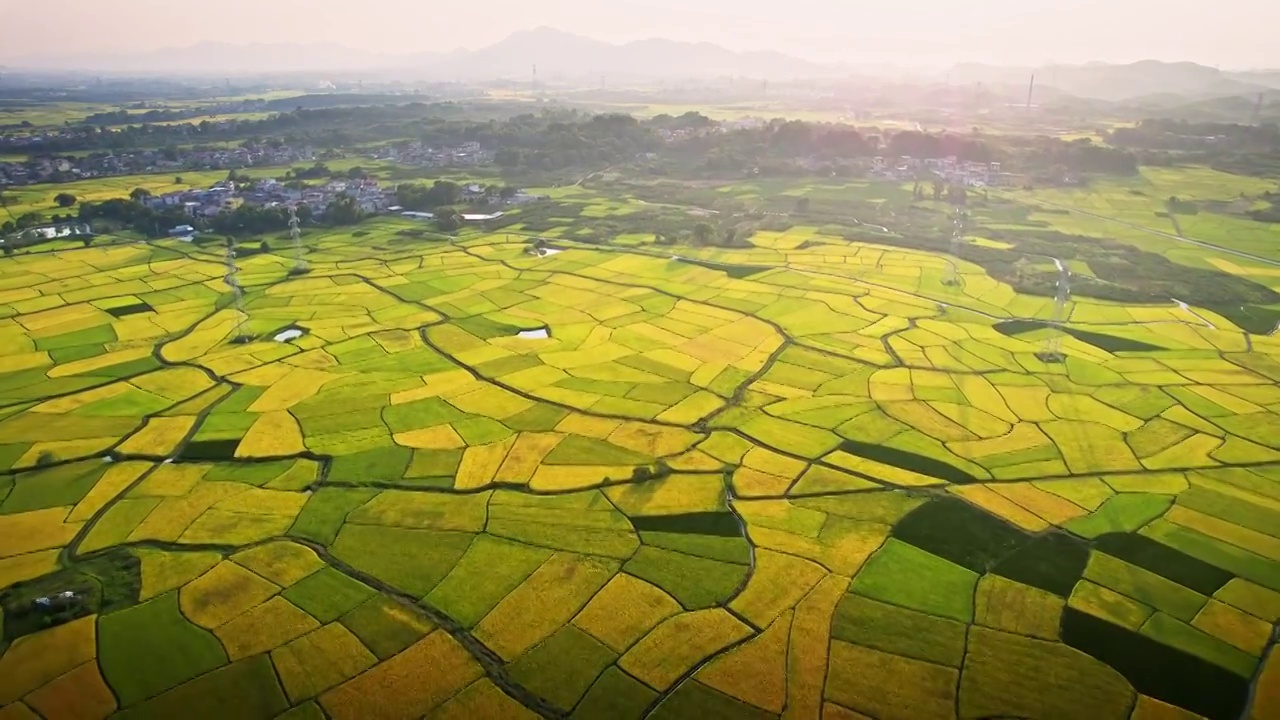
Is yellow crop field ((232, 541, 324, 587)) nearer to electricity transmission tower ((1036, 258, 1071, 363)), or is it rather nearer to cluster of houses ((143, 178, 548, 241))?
electricity transmission tower ((1036, 258, 1071, 363))

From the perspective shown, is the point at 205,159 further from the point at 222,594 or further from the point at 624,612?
the point at 624,612

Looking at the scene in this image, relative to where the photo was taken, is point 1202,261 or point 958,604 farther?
point 1202,261

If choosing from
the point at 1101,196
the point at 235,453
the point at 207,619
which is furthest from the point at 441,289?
the point at 1101,196

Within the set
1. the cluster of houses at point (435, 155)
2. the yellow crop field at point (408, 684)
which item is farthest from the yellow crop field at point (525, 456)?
the cluster of houses at point (435, 155)

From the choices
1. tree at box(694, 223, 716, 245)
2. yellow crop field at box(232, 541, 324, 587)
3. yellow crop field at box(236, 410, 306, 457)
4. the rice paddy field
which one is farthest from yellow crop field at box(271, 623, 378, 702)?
tree at box(694, 223, 716, 245)

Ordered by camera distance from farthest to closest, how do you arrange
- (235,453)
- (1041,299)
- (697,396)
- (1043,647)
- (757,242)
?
(757,242), (1041,299), (697,396), (235,453), (1043,647)

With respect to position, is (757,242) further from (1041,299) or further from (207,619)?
(207,619)
